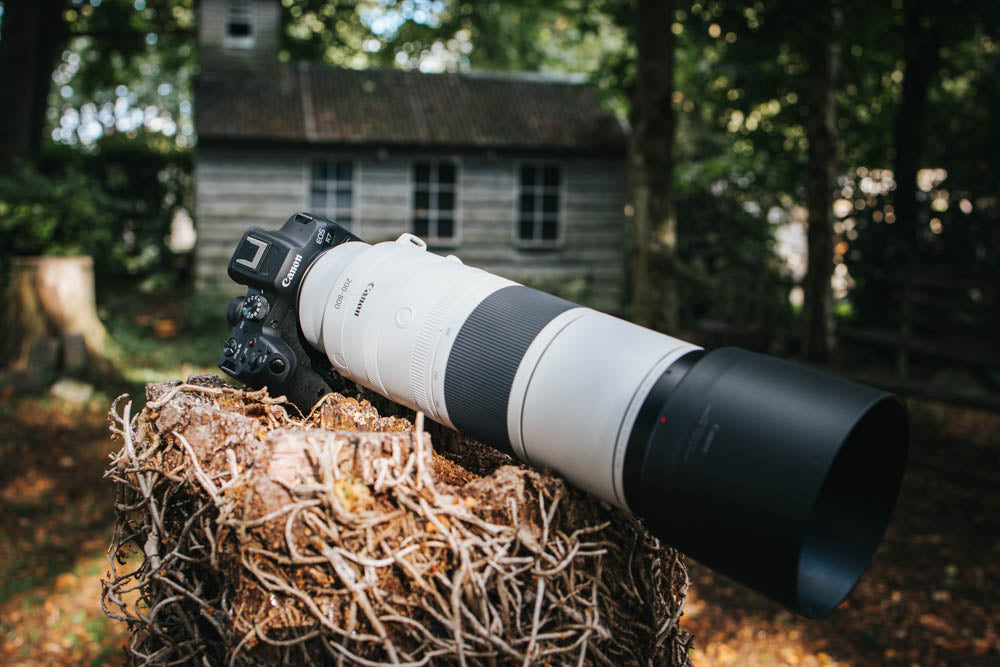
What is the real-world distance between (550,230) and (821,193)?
20.9ft

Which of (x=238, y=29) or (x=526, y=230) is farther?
(x=526, y=230)

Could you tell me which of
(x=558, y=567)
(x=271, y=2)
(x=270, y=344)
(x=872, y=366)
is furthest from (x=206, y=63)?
(x=558, y=567)

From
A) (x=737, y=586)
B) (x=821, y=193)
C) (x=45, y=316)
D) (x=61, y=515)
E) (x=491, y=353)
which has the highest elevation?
(x=821, y=193)

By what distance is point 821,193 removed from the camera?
323 inches

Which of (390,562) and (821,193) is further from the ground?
(821,193)

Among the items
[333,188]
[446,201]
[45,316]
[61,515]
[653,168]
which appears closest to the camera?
[61,515]

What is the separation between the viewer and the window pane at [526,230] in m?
13.9

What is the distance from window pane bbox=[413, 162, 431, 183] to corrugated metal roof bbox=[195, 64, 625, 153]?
1.96 ft

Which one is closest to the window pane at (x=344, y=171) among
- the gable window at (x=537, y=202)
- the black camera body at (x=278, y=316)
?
the gable window at (x=537, y=202)

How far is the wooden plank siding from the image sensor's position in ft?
41.4

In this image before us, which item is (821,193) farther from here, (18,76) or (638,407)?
(18,76)

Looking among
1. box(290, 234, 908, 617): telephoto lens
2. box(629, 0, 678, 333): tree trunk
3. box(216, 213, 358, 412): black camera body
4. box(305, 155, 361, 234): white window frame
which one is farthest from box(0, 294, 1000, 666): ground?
box(305, 155, 361, 234): white window frame

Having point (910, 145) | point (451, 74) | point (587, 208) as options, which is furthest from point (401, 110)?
point (910, 145)

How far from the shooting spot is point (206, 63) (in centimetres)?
1309
